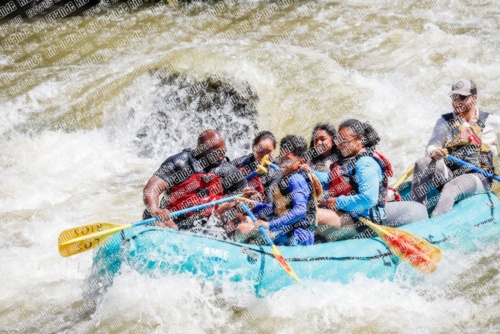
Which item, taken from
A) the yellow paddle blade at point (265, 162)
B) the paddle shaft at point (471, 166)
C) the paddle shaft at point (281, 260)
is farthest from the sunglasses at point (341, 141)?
the paddle shaft at point (471, 166)

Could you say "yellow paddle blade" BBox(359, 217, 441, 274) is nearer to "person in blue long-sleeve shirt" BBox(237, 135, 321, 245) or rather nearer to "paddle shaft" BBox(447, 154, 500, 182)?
"person in blue long-sleeve shirt" BBox(237, 135, 321, 245)

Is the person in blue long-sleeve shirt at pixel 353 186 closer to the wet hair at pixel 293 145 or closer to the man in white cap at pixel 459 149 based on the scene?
the wet hair at pixel 293 145

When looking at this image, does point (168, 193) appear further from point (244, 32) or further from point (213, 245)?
point (244, 32)

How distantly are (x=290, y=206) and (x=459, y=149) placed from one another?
5.79 ft

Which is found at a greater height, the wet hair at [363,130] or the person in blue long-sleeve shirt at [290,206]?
the wet hair at [363,130]

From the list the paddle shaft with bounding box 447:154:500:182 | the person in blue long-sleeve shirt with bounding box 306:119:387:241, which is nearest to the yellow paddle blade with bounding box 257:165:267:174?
the person in blue long-sleeve shirt with bounding box 306:119:387:241

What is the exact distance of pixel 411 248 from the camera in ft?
14.8

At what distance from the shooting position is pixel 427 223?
492 centimetres

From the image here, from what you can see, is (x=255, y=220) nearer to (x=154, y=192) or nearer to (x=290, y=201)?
(x=290, y=201)

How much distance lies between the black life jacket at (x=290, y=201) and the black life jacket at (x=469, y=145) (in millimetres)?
1517

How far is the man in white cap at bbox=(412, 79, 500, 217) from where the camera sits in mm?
5207

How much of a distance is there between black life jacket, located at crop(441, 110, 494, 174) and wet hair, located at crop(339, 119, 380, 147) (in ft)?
3.49

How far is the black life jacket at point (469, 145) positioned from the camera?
525 centimetres

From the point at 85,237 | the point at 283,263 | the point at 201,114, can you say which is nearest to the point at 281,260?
the point at 283,263
